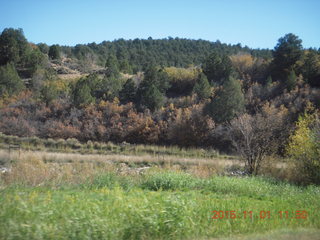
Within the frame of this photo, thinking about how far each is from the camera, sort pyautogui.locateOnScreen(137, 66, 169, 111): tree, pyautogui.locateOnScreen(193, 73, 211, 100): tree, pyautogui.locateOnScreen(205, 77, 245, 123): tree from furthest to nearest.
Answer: pyautogui.locateOnScreen(137, 66, 169, 111): tree < pyautogui.locateOnScreen(193, 73, 211, 100): tree < pyautogui.locateOnScreen(205, 77, 245, 123): tree

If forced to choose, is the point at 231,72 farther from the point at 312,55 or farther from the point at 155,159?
the point at 155,159

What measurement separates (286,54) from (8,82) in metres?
45.5

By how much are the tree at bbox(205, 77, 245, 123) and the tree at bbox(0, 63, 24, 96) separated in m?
33.8

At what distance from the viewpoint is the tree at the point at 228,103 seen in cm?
3603

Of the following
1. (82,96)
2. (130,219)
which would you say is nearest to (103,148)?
(82,96)

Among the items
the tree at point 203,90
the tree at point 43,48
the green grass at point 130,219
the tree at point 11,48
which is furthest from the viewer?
the tree at point 43,48

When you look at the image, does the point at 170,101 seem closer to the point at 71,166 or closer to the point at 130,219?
the point at 71,166

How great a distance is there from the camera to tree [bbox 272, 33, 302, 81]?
45.7 metres

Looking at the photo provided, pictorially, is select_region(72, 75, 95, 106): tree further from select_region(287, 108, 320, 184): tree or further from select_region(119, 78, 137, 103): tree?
select_region(287, 108, 320, 184): tree

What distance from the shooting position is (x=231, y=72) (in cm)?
4822

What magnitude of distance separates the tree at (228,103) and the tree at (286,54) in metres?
13.2

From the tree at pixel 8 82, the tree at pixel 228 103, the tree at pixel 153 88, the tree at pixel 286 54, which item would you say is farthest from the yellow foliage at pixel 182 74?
the tree at pixel 8 82

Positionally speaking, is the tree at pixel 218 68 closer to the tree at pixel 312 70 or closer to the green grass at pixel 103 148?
the tree at pixel 312 70
